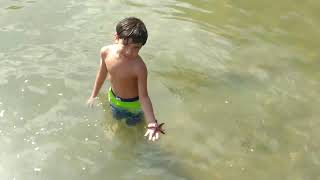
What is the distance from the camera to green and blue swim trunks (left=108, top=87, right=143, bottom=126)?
5719mm

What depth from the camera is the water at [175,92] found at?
19.5 feet

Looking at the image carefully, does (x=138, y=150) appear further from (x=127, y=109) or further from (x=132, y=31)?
(x=132, y=31)

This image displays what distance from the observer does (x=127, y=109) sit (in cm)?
579

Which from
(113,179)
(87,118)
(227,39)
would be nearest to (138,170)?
(113,179)

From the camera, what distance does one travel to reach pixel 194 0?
31.3 ft

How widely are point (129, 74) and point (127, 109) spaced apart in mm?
547

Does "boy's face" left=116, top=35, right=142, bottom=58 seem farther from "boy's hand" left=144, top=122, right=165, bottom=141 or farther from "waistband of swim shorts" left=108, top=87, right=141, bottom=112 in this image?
"boy's hand" left=144, top=122, right=165, bottom=141

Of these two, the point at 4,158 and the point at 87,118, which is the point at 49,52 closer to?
the point at 87,118

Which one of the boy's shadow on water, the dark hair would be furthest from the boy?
the boy's shadow on water

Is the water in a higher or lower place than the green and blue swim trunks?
lower

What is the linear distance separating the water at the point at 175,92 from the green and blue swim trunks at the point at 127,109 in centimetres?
34

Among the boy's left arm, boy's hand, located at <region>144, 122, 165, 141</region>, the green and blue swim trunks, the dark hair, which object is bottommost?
the green and blue swim trunks

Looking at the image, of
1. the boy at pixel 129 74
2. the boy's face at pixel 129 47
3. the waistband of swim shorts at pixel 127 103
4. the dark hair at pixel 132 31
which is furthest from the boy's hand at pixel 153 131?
the dark hair at pixel 132 31

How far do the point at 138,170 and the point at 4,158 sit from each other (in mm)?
1516
